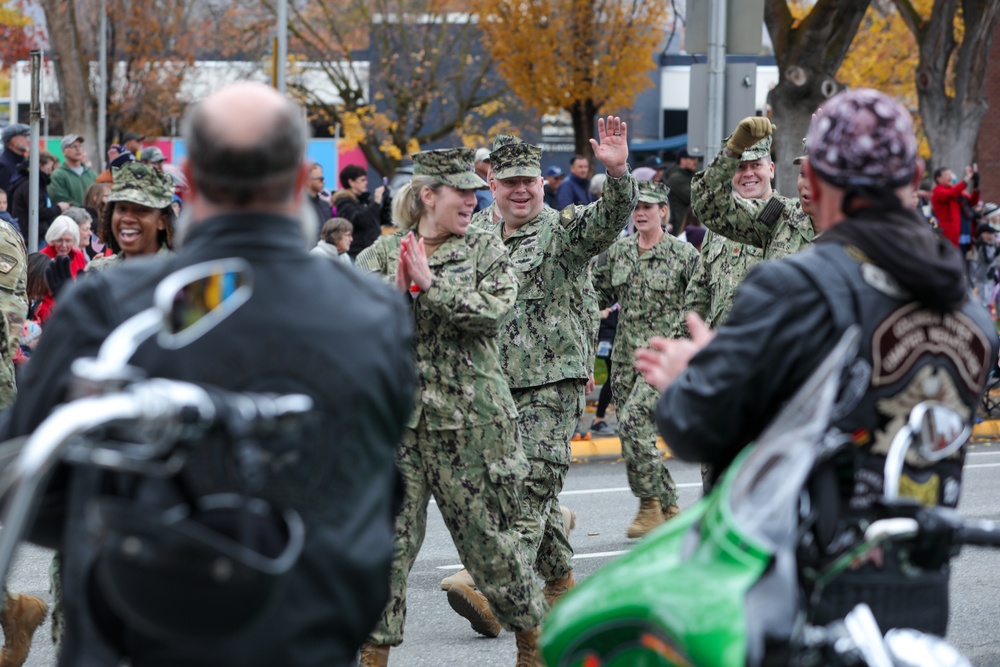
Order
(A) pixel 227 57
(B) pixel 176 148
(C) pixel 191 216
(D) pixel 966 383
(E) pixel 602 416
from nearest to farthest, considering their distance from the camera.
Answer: (C) pixel 191 216 < (D) pixel 966 383 < (E) pixel 602 416 < (B) pixel 176 148 < (A) pixel 227 57

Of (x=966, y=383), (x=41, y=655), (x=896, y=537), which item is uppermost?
(x=966, y=383)

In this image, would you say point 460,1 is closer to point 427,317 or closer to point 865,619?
point 427,317

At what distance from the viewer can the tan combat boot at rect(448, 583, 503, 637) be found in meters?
6.63

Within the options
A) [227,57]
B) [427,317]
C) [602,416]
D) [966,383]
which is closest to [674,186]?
[602,416]

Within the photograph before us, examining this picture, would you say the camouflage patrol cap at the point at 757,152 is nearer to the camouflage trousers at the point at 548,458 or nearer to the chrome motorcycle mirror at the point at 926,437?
the camouflage trousers at the point at 548,458

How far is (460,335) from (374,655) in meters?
1.27

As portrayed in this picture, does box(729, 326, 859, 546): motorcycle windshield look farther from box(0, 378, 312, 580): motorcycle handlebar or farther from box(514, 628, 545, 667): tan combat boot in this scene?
box(514, 628, 545, 667): tan combat boot

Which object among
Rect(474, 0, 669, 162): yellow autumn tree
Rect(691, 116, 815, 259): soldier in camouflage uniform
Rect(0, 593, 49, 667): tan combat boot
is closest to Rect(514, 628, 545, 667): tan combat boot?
Rect(0, 593, 49, 667): tan combat boot

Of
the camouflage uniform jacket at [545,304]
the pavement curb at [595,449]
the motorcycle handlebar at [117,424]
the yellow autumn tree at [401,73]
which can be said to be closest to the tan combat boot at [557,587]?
the camouflage uniform jacket at [545,304]

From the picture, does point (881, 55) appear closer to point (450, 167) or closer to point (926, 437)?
point (450, 167)

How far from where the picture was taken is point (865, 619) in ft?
9.76

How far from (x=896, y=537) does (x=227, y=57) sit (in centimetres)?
4191

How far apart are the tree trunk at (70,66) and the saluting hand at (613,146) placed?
1877 centimetres

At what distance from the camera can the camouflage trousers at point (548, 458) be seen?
689cm
